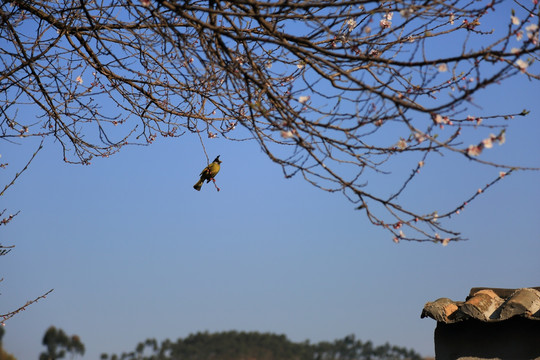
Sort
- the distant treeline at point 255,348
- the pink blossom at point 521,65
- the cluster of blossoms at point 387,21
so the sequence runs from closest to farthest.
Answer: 1. the pink blossom at point 521,65
2. the cluster of blossoms at point 387,21
3. the distant treeline at point 255,348

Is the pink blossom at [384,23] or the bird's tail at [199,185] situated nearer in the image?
the pink blossom at [384,23]

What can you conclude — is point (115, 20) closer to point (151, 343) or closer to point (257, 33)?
point (257, 33)

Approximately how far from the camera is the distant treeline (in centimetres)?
3033

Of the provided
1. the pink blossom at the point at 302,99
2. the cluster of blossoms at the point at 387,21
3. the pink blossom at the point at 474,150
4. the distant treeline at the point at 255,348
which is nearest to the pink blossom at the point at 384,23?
the cluster of blossoms at the point at 387,21

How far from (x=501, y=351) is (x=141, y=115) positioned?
12.7 ft

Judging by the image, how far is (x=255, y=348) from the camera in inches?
1273

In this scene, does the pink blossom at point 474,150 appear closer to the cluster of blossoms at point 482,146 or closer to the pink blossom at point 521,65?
the cluster of blossoms at point 482,146

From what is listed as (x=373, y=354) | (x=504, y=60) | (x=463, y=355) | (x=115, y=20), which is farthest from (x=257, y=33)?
(x=373, y=354)

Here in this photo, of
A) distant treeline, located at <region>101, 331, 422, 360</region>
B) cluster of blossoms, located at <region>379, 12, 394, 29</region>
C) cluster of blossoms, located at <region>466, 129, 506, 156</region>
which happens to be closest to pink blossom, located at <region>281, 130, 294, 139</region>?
cluster of blossoms, located at <region>466, 129, 506, 156</region>

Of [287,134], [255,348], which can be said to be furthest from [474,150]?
[255,348]

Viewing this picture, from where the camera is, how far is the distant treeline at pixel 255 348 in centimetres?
3033

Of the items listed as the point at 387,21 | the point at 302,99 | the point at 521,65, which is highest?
the point at 387,21

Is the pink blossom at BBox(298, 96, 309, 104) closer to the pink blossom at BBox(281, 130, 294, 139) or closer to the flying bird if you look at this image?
the pink blossom at BBox(281, 130, 294, 139)

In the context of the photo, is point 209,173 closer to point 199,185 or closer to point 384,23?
point 199,185
